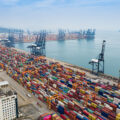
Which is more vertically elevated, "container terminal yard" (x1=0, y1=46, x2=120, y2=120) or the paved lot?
"container terminal yard" (x1=0, y1=46, x2=120, y2=120)

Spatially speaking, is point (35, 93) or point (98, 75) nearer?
point (35, 93)

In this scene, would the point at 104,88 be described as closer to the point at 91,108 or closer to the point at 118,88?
the point at 118,88

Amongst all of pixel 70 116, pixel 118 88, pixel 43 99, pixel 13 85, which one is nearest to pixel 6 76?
pixel 13 85

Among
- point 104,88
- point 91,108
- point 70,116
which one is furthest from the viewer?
point 104,88

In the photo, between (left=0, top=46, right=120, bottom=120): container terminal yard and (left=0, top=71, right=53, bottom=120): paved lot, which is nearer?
(left=0, top=46, right=120, bottom=120): container terminal yard

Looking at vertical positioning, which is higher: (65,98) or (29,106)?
(65,98)

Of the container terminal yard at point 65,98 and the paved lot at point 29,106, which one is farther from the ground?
the container terminal yard at point 65,98

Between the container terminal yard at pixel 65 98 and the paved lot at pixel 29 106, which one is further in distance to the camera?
the paved lot at pixel 29 106

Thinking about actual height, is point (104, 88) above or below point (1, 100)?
below

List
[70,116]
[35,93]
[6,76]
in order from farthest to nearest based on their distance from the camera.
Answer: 1. [6,76]
2. [35,93]
3. [70,116]

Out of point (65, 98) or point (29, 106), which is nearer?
point (29, 106)

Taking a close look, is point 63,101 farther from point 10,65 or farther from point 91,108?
point 10,65
